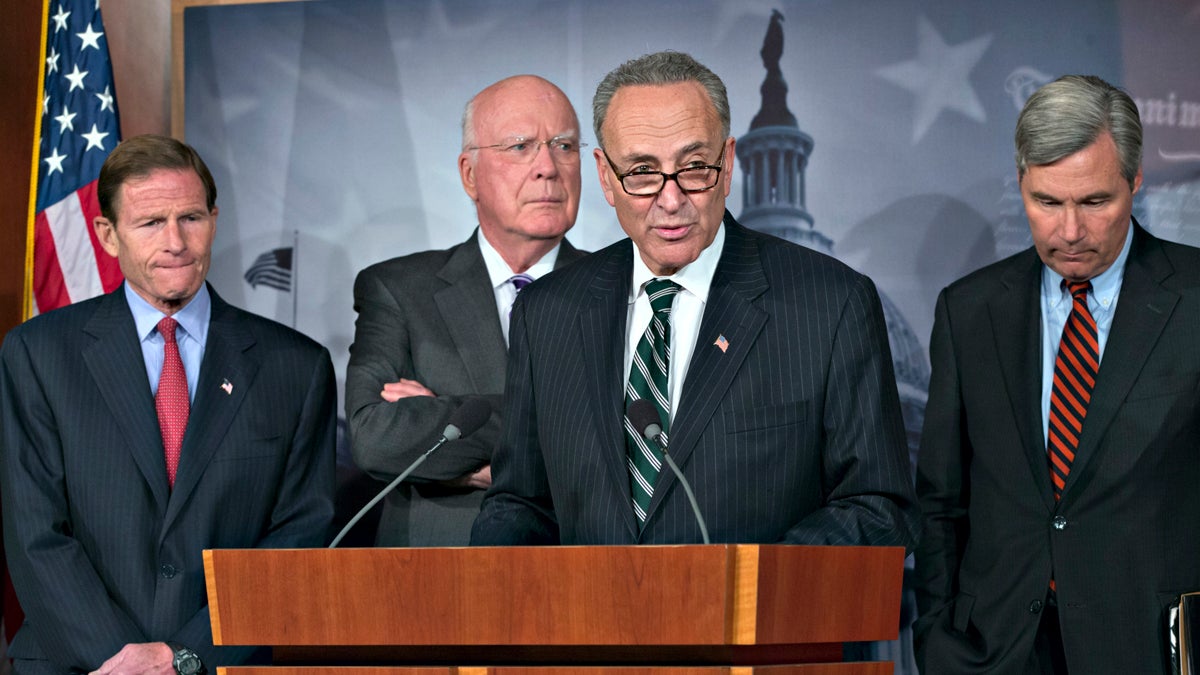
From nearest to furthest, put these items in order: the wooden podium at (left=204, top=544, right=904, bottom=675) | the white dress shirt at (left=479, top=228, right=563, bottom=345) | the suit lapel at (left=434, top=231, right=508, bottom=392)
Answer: the wooden podium at (left=204, top=544, right=904, bottom=675), the suit lapel at (left=434, top=231, right=508, bottom=392), the white dress shirt at (left=479, top=228, right=563, bottom=345)

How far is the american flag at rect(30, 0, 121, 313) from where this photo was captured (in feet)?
15.7

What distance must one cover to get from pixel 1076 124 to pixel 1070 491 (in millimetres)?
840

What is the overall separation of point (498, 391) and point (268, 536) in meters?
0.72

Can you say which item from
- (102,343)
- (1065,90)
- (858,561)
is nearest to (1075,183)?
(1065,90)

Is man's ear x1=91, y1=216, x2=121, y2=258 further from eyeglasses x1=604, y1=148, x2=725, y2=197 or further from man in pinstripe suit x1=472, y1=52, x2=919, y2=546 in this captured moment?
eyeglasses x1=604, y1=148, x2=725, y2=197

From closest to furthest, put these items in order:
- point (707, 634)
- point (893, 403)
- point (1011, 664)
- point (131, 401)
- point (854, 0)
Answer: point (707, 634) → point (893, 403) → point (1011, 664) → point (131, 401) → point (854, 0)

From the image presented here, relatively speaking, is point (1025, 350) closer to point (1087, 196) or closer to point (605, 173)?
point (1087, 196)

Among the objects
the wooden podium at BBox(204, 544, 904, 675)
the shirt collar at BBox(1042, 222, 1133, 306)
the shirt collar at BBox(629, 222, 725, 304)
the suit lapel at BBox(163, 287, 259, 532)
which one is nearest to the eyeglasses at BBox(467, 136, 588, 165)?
the suit lapel at BBox(163, 287, 259, 532)

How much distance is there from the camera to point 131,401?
3451mm

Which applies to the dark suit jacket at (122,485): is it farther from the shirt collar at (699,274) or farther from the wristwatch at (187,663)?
the shirt collar at (699,274)

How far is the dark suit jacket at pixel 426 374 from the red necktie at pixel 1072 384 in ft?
4.55

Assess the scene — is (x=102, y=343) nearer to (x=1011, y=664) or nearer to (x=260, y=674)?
(x=260, y=674)

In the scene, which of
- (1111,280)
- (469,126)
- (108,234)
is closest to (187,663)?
(108,234)

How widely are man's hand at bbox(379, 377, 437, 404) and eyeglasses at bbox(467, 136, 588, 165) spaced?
723 mm
